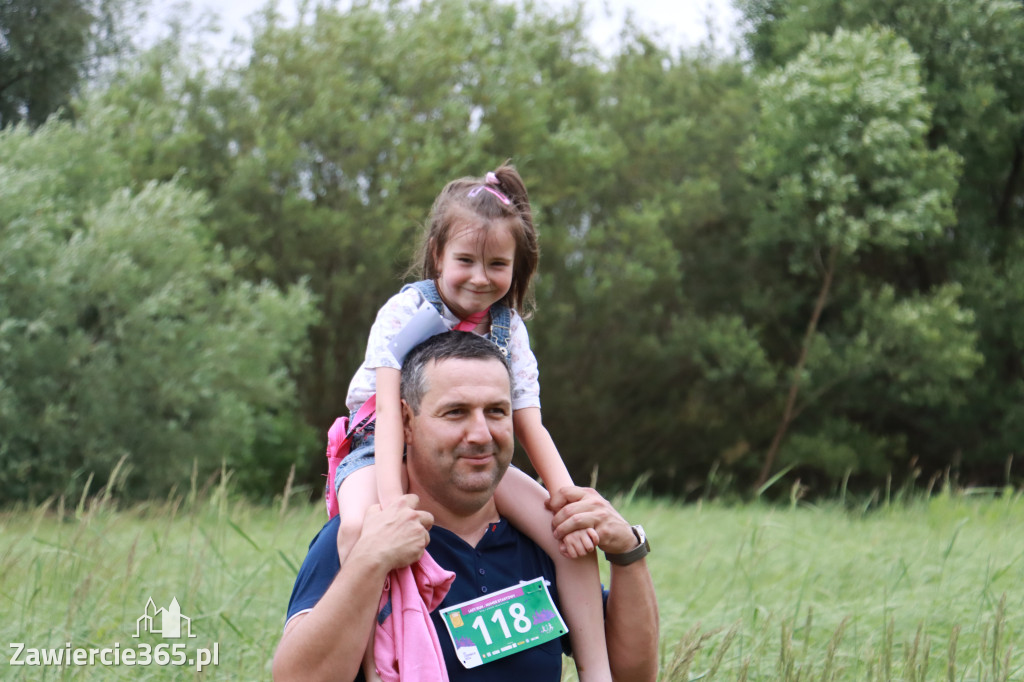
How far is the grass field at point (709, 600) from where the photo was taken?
3.70 metres

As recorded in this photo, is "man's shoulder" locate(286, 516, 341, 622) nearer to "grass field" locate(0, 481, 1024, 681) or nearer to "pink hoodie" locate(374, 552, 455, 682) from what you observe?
"pink hoodie" locate(374, 552, 455, 682)

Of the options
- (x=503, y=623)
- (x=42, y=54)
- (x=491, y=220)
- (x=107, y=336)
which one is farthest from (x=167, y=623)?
(x=42, y=54)

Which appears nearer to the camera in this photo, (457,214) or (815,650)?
(457,214)

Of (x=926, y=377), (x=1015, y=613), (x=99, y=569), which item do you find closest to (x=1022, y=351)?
(x=926, y=377)

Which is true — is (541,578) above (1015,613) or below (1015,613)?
above

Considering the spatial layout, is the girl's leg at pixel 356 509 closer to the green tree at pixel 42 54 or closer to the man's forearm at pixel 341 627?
the man's forearm at pixel 341 627

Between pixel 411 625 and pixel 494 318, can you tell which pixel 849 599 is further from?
pixel 411 625

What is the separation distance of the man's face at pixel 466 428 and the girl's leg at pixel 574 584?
18 centimetres

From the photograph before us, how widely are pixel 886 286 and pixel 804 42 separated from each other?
5176 mm

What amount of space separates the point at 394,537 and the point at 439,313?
2.76ft

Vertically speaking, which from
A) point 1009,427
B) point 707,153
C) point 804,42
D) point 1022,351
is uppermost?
point 804,42

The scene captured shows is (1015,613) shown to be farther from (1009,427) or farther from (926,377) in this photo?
(1009,427)

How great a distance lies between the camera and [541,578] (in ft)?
8.89

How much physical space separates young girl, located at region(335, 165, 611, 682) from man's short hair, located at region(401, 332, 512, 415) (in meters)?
0.07
